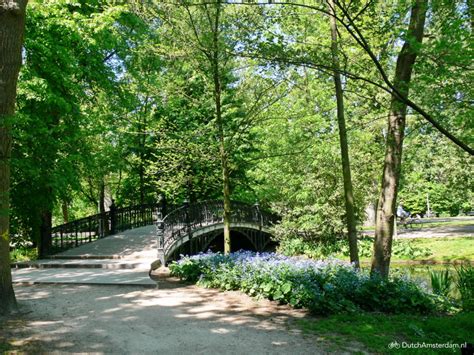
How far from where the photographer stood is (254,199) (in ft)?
72.4

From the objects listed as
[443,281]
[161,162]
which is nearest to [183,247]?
[161,162]

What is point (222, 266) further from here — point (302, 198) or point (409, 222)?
point (409, 222)

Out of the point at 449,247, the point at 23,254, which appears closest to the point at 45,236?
the point at 23,254

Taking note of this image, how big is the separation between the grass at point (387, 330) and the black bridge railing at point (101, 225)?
9124 millimetres

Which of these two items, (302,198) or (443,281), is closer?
(443,281)

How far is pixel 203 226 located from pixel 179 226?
1.49 meters

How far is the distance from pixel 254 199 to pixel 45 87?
13514 millimetres

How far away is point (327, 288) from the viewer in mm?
6965

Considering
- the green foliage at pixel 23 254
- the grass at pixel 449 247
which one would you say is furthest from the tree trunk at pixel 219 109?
the grass at pixel 449 247

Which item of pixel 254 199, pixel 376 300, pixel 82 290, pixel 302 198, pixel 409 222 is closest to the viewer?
pixel 376 300

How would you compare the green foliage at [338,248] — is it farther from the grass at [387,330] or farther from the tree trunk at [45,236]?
the grass at [387,330]

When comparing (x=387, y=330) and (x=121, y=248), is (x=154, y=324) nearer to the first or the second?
(x=387, y=330)

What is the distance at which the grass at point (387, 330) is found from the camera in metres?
5.30

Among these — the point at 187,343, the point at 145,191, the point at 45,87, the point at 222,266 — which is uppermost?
the point at 45,87
